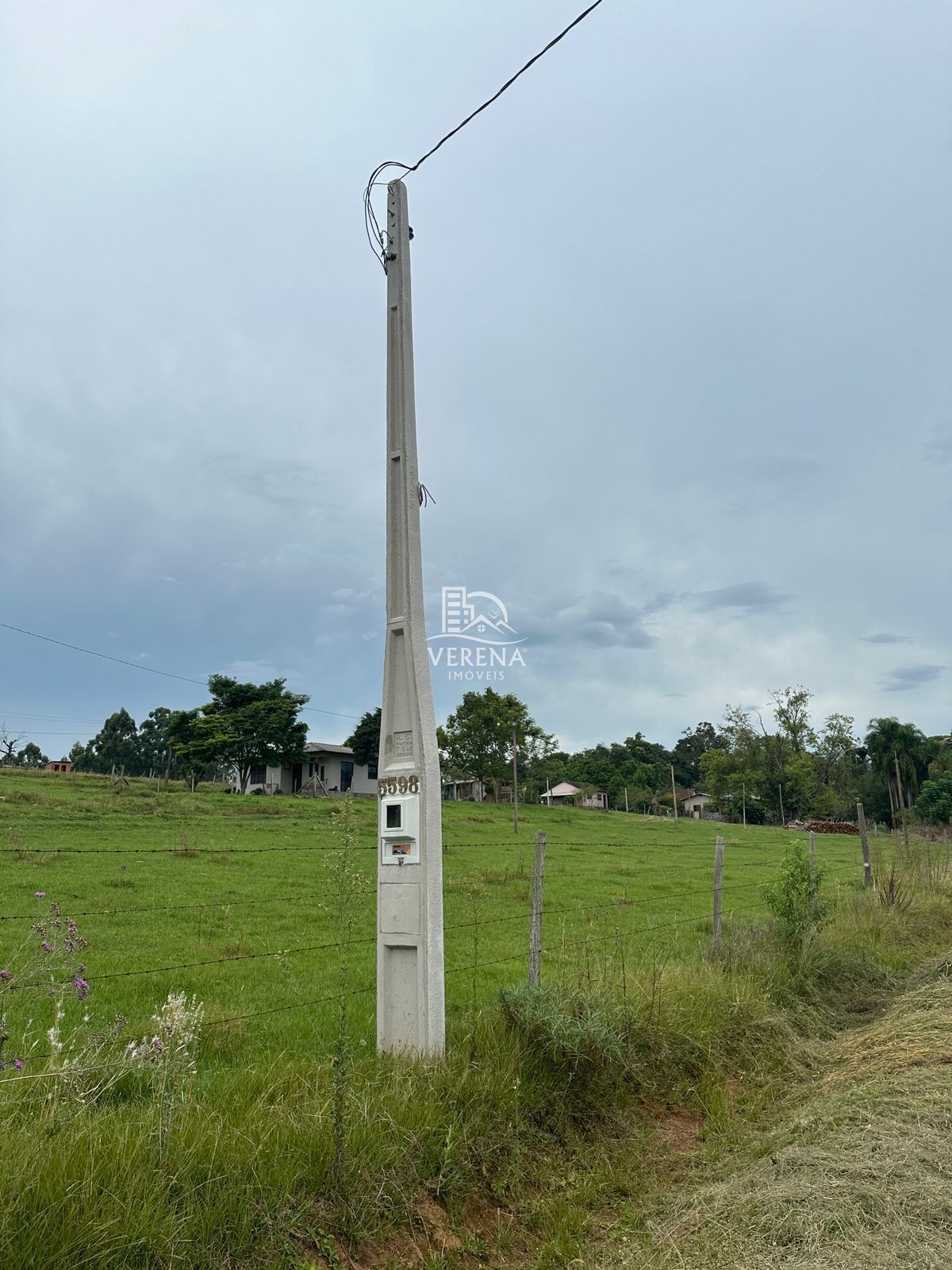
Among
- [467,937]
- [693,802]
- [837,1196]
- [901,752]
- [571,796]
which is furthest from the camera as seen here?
[693,802]

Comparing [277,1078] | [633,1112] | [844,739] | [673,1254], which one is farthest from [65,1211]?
[844,739]

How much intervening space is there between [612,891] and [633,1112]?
12.0 meters

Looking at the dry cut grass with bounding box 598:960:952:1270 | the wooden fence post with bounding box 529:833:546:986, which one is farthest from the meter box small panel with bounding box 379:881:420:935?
the dry cut grass with bounding box 598:960:952:1270

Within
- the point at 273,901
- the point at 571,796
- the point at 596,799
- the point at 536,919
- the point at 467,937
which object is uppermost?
the point at 571,796

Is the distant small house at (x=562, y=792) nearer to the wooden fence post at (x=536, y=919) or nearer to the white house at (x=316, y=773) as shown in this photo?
the white house at (x=316, y=773)

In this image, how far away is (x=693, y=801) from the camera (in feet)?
293

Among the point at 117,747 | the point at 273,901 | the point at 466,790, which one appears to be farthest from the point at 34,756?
the point at 273,901

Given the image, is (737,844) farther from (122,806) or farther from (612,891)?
(122,806)

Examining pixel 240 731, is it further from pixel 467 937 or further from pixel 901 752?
pixel 901 752

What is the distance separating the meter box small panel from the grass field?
1.54 feet

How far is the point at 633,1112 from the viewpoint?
530cm

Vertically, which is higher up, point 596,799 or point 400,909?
point 596,799

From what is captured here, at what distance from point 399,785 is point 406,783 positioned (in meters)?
0.07

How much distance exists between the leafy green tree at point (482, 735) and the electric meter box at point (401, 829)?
47177mm
